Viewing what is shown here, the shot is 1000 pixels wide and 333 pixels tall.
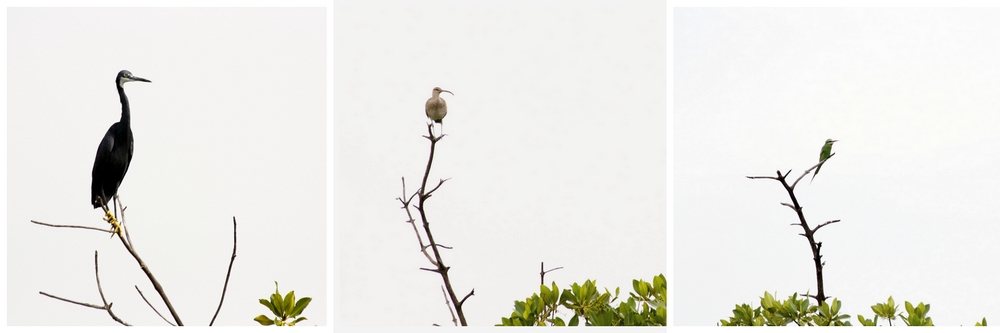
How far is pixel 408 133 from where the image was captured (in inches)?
93.1

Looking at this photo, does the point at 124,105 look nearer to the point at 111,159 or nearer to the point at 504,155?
the point at 111,159

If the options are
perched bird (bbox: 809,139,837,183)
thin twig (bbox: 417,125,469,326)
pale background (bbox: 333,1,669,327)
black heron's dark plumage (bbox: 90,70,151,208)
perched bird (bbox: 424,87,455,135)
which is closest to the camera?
thin twig (bbox: 417,125,469,326)

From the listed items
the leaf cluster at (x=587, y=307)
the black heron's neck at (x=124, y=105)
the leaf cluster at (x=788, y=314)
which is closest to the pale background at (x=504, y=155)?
the leaf cluster at (x=587, y=307)

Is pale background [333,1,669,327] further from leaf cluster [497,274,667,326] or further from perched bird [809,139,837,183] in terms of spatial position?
perched bird [809,139,837,183]

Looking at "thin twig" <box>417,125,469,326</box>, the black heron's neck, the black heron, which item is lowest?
"thin twig" <box>417,125,469,326</box>

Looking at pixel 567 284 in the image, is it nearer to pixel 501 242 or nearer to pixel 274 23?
pixel 501 242

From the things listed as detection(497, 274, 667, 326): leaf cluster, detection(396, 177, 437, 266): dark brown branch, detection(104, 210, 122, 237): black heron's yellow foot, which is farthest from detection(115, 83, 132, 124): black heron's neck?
detection(497, 274, 667, 326): leaf cluster

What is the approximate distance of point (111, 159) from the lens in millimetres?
2887

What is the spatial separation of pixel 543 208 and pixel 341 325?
70 cm

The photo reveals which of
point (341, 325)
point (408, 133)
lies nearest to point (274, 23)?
point (408, 133)

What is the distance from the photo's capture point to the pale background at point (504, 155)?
7.65ft

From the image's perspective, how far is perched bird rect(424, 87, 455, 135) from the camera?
87.6 inches

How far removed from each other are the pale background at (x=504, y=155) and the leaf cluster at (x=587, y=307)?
0.20 feet

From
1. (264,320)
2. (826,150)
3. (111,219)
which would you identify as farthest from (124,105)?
(826,150)
